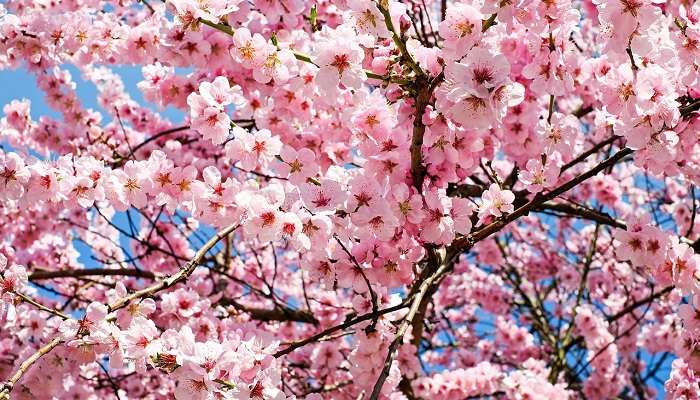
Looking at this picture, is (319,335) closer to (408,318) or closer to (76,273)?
(408,318)

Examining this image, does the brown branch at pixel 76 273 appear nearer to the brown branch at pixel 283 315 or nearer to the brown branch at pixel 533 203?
the brown branch at pixel 283 315

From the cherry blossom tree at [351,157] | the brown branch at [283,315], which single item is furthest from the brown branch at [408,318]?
the brown branch at [283,315]

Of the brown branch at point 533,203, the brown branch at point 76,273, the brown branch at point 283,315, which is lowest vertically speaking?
the brown branch at point 533,203

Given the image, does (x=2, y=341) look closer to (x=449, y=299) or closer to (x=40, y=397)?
(x=40, y=397)

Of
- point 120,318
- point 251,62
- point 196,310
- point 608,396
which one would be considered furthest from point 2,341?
point 608,396

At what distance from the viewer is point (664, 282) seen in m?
3.07

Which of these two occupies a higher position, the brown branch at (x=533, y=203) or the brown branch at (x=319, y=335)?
the brown branch at (x=533, y=203)

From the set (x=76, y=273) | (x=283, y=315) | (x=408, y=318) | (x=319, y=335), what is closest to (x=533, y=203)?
(x=408, y=318)

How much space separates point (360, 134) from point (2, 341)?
12.0 ft

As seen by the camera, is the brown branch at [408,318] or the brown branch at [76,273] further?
the brown branch at [76,273]

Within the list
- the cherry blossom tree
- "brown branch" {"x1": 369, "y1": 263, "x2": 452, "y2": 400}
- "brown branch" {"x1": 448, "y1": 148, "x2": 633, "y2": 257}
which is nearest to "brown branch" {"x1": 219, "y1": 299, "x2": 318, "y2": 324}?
the cherry blossom tree

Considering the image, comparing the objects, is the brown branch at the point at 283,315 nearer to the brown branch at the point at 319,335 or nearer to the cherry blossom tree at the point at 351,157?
the cherry blossom tree at the point at 351,157

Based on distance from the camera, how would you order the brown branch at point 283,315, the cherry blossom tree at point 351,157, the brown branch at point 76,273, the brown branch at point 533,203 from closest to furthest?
the cherry blossom tree at point 351,157 → the brown branch at point 533,203 → the brown branch at point 76,273 → the brown branch at point 283,315

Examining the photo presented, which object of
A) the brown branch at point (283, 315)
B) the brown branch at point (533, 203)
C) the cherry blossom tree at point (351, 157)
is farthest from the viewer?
the brown branch at point (283, 315)
